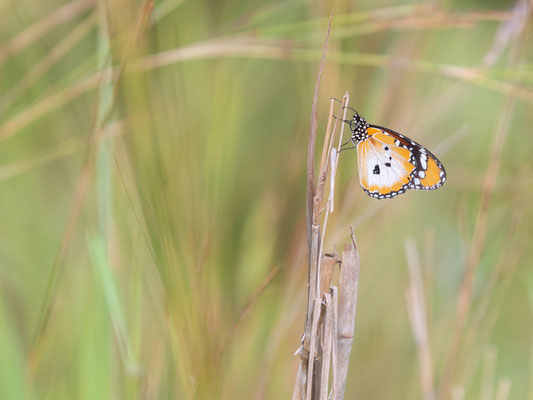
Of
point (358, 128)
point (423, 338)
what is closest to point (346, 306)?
point (423, 338)

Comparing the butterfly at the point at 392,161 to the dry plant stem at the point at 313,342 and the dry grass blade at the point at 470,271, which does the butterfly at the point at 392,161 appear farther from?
the dry plant stem at the point at 313,342

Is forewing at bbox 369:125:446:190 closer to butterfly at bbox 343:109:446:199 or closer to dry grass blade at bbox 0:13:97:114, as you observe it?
butterfly at bbox 343:109:446:199

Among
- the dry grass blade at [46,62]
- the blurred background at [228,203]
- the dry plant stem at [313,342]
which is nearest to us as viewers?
the dry plant stem at [313,342]

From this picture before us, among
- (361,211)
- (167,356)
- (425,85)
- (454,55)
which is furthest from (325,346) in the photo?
(454,55)

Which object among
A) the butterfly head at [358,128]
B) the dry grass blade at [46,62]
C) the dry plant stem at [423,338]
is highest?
the butterfly head at [358,128]

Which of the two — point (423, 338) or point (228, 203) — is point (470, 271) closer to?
point (423, 338)

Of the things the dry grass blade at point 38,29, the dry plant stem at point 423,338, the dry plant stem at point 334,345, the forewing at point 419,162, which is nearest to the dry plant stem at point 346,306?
the dry plant stem at point 334,345

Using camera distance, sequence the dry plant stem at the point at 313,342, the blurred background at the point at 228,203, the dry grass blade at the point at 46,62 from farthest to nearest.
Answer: the dry grass blade at the point at 46,62
the blurred background at the point at 228,203
the dry plant stem at the point at 313,342
